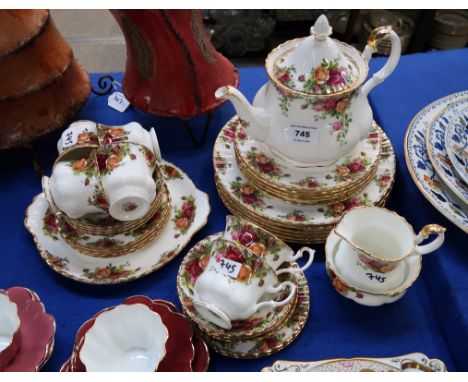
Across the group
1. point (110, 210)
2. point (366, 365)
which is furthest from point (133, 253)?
point (366, 365)

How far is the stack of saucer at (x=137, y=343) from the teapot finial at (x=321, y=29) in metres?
0.49

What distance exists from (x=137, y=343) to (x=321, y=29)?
0.57m

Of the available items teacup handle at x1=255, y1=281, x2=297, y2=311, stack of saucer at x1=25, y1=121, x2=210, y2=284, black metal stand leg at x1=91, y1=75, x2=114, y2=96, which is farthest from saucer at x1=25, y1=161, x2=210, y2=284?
black metal stand leg at x1=91, y1=75, x2=114, y2=96

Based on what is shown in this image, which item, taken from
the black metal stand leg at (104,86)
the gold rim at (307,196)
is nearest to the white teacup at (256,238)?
the gold rim at (307,196)

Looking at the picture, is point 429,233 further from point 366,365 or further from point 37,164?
point 37,164

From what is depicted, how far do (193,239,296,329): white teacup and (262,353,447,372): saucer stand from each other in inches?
3.7

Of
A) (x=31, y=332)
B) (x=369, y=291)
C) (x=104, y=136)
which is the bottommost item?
(x=31, y=332)

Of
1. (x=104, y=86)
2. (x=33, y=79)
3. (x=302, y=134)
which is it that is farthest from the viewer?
(x=104, y=86)

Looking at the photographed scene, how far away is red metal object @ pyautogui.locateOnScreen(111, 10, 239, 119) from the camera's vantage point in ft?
2.93

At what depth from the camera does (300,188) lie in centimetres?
84

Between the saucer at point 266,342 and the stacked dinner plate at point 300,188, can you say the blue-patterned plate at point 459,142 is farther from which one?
the saucer at point 266,342

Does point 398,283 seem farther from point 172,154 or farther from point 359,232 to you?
point 172,154

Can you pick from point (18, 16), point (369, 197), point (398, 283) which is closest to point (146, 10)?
point (18, 16)

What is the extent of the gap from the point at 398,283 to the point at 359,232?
10cm
